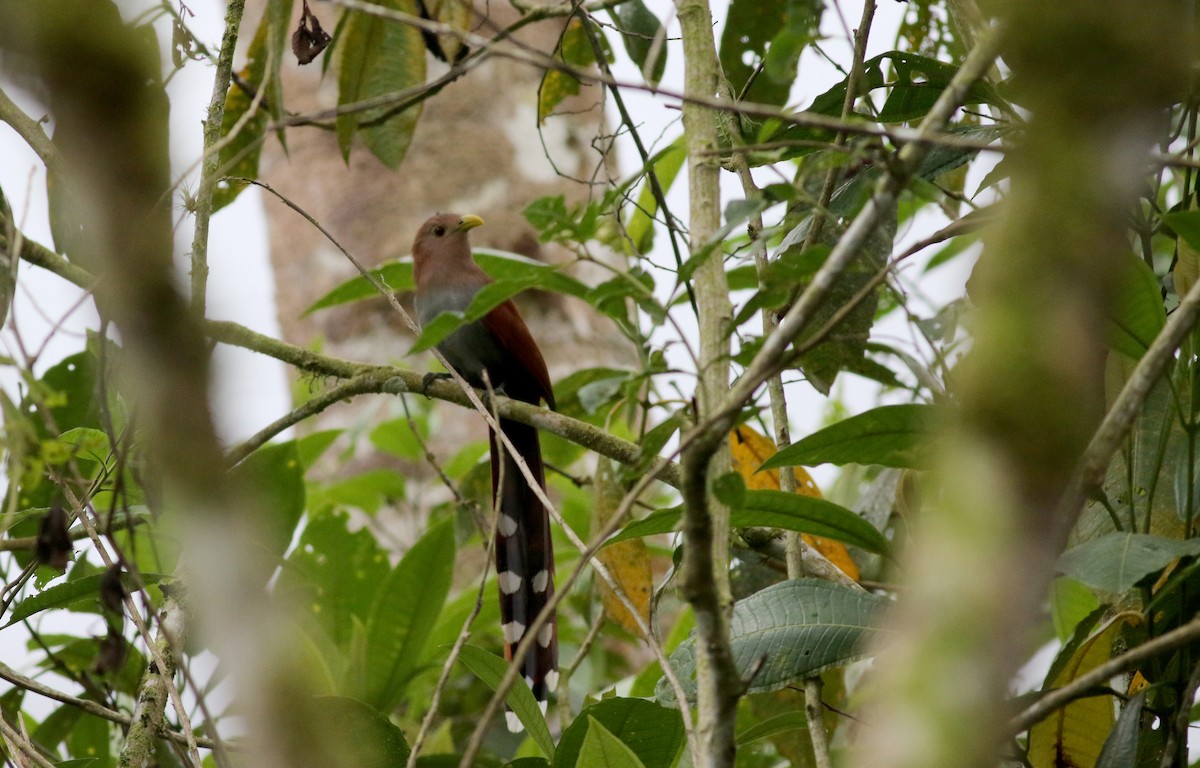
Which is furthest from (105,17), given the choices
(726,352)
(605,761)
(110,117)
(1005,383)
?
(605,761)

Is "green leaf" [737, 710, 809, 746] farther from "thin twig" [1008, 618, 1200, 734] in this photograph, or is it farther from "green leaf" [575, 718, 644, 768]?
"thin twig" [1008, 618, 1200, 734]

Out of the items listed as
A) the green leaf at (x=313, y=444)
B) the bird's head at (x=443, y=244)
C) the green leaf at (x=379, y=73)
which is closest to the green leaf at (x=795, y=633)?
the green leaf at (x=379, y=73)

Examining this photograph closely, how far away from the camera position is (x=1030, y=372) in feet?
2.06

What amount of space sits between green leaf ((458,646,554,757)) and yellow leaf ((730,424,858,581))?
778mm

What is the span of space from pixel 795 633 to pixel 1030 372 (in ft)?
3.78

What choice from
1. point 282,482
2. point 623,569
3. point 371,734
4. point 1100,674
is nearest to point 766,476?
point 623,569

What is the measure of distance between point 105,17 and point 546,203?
89 centimetres

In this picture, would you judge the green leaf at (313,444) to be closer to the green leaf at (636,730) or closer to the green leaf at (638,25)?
the green leaf at (638,25)

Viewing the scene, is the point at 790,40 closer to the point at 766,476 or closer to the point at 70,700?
the point at 766,476

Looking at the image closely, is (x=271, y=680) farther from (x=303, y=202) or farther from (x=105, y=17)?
(x=303, y=202)

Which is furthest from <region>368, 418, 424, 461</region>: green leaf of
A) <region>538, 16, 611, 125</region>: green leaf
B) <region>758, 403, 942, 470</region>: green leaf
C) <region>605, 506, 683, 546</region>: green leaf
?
<region>758, 403, 942, 470</region>: green leaf

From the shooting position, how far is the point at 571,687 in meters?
3.75

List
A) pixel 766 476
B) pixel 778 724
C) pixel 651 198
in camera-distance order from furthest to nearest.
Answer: pixel 651 198, pixel 766 476, pixel 778 724

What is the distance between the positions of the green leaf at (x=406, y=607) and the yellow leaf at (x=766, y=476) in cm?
95
